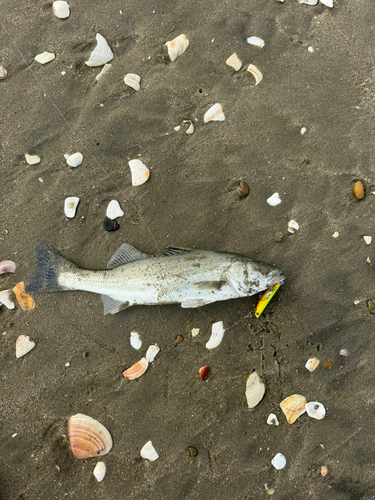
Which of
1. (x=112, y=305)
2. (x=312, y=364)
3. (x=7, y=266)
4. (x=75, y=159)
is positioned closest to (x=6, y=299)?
(x=7, y=266)

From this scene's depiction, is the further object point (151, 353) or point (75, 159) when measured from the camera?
point (75, 159)

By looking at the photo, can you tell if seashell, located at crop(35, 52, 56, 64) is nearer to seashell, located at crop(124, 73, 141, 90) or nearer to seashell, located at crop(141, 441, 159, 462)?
seashell, located at crop(124, 73, 141, 90)

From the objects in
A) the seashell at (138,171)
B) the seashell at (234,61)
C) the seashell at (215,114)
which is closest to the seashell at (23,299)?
the seashell at (138,171)

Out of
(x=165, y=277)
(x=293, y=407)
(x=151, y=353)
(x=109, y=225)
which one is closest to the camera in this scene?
(x=165, y=277)

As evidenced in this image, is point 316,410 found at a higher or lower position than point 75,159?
lower

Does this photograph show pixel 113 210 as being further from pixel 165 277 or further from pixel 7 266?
pixel 7 266

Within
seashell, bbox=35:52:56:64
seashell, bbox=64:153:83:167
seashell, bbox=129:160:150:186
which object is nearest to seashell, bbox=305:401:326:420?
seashell, bbox=129:160:150:186

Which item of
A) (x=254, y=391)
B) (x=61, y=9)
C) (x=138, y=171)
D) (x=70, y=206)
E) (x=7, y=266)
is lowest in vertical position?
(x=254, y=391)
